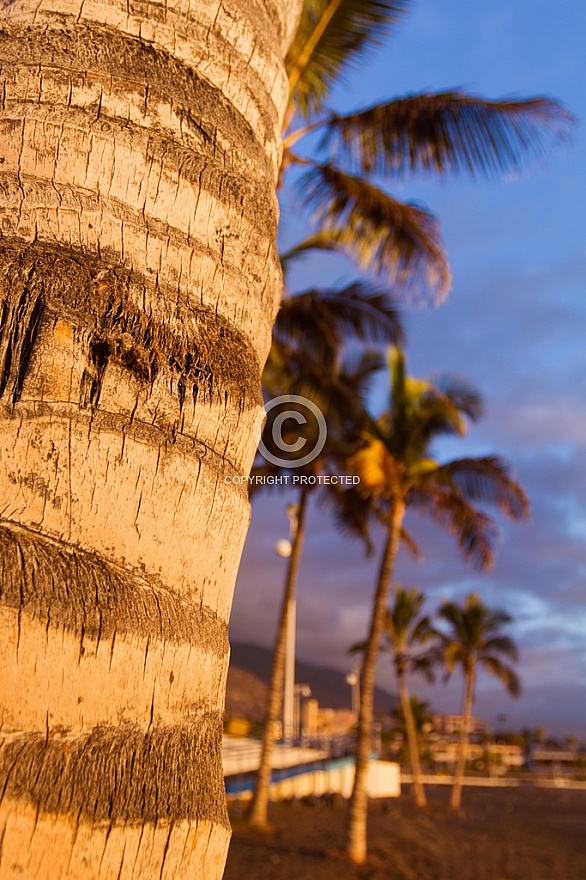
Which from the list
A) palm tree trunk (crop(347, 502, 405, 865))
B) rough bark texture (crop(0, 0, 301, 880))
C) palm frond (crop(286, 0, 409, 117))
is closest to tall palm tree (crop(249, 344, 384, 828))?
palm tree trunk (crop(347, 502, 405, 865))

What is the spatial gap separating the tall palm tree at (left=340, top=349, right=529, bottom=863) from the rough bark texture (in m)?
11.5

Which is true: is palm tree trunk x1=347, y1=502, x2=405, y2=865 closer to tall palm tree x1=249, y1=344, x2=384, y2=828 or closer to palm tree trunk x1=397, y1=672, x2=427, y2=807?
tall palm tree x1=249, y1=344, x2=384, y2=828

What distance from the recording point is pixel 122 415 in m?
1.15

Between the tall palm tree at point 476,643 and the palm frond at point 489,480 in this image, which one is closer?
the palm frond at point 489,480

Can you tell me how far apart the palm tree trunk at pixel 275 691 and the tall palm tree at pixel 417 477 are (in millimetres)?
1691

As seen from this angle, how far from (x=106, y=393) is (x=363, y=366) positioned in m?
15.7

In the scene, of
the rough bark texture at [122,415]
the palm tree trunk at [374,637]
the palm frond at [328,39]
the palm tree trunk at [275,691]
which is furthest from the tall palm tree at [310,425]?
the rough bark texture at [122,415]

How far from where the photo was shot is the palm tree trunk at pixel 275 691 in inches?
482

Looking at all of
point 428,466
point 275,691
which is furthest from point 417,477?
point 275,691

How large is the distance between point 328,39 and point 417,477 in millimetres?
8219

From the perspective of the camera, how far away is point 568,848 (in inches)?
611

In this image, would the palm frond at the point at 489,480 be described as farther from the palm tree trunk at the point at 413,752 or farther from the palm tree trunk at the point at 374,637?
the palm tree trunk at the point at 413,752

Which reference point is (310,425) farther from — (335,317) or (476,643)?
(476,643)

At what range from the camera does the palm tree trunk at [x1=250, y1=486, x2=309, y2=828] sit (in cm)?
1225
